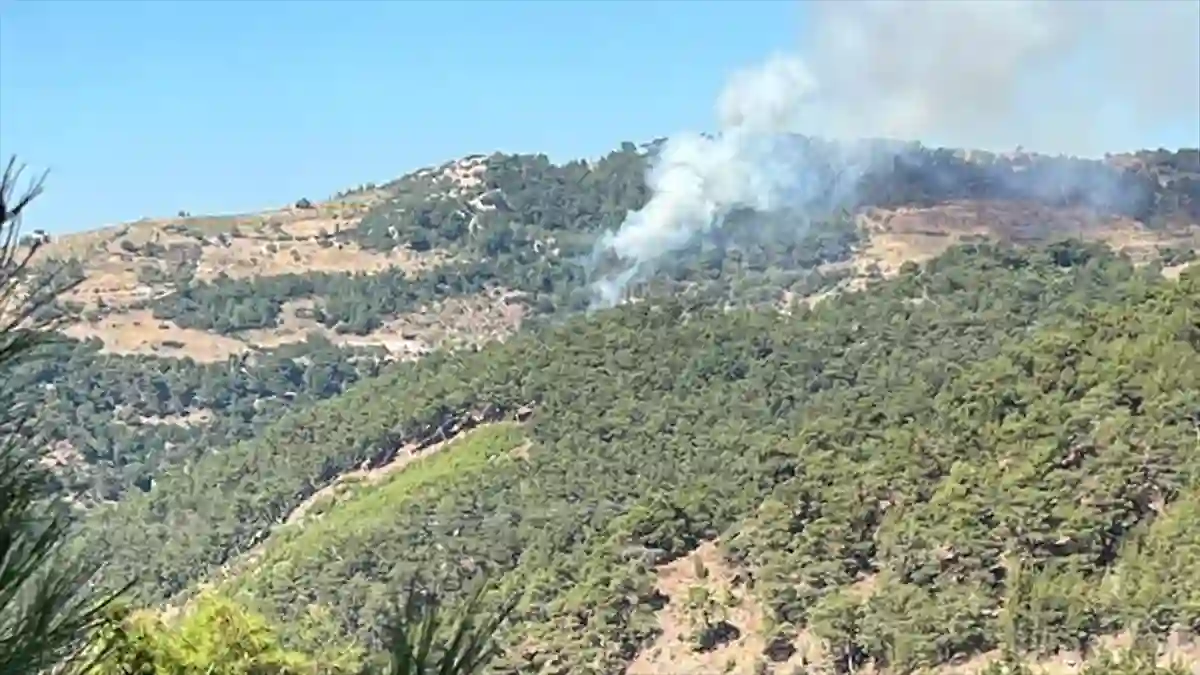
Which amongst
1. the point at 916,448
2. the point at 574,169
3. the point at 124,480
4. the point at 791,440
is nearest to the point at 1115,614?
the point at 916,448

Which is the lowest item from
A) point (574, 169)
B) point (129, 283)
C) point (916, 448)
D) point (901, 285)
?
point (916, 448)

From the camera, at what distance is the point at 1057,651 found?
4412cm

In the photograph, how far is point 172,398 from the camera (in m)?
123

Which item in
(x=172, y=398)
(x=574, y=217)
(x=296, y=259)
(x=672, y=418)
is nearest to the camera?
(x=672, y=418)

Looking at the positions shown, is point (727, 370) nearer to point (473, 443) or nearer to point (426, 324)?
point (473, 443)

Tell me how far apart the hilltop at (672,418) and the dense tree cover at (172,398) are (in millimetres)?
276

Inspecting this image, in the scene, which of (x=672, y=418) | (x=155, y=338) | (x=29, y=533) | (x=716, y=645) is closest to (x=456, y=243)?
(x=155, y=338)

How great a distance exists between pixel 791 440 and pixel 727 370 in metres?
23.7

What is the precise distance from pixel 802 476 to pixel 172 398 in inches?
2883

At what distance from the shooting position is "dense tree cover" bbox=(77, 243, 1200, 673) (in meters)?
47.7

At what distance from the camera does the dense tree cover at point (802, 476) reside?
47.7 meters

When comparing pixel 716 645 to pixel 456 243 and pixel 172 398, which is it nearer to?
pixel 172 398

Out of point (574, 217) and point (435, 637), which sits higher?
point (574, 217)

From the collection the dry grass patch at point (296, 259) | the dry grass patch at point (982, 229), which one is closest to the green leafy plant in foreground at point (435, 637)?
the dry grass patch at point (982, 229)
